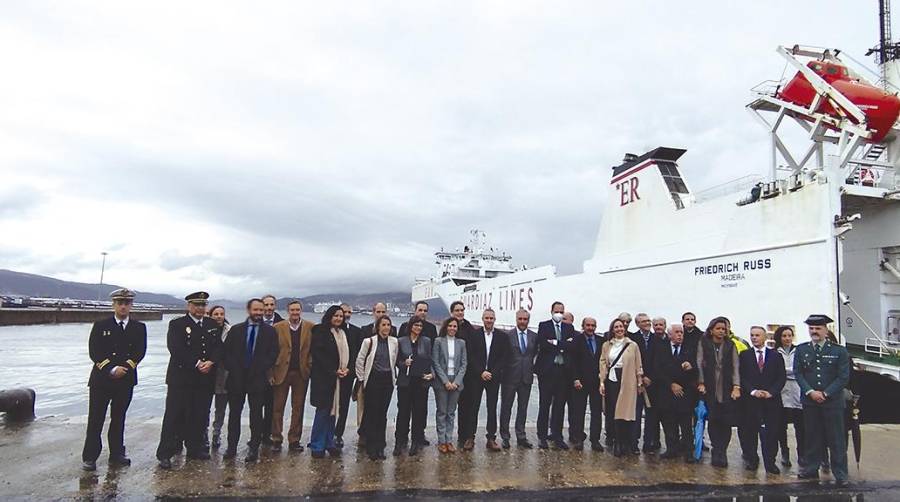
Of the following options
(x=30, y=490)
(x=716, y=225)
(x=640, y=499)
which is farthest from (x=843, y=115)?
(x=30, y=490)

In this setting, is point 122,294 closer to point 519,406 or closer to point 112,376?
Answer: point 112,376

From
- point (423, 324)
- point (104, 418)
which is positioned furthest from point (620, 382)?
point (104, 418)

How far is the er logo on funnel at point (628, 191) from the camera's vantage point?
14273mm

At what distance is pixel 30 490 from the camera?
3.79m

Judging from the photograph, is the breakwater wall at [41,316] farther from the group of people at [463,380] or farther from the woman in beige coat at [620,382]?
the woman in beige coat at [620,382]

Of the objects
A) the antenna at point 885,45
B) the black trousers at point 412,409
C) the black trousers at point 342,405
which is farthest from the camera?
the antenna at point 885,45

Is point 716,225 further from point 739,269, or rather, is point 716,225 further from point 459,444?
point 459,444

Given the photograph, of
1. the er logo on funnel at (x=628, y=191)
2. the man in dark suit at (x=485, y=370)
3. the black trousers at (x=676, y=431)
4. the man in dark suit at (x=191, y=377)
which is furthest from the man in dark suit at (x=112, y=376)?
the er logo on funnel at (x=628, y=191)

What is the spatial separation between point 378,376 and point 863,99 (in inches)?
458

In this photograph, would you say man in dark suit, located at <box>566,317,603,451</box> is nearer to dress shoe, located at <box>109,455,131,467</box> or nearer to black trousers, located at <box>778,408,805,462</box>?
black trousers, located at <box>778,408,805,462</box>

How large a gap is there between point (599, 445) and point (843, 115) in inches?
367

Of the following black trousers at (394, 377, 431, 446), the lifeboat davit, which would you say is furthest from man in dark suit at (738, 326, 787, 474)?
the lifeboat davit

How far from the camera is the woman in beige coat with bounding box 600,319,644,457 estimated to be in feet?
16.9

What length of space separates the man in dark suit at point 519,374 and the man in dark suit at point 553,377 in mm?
131
